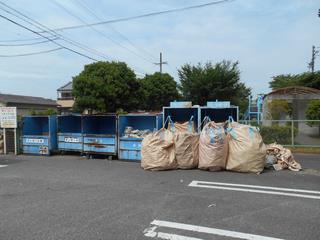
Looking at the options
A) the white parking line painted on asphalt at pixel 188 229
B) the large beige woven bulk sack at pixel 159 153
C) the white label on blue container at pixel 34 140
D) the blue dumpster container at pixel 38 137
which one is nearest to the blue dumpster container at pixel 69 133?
the blue dumpster container at pixel 38 137

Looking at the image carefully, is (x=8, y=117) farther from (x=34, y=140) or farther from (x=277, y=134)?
(x=277, y=134)

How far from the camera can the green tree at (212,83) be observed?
31.6 metres

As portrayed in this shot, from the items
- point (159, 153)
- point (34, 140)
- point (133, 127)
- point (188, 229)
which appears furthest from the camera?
point (34, 140)

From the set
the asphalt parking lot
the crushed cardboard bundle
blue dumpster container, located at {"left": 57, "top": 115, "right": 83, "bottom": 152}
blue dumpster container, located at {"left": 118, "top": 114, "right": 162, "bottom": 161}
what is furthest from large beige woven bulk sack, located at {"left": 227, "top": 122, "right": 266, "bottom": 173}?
blue dumpster container, located at {"left": 57, "top": 115, "right": 83, "bottom": 152}

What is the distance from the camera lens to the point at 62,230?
4492mm

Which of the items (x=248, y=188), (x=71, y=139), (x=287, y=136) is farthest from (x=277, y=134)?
(x=248, y=188)

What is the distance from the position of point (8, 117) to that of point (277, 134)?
1163 cm

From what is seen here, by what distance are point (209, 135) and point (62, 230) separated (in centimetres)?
522

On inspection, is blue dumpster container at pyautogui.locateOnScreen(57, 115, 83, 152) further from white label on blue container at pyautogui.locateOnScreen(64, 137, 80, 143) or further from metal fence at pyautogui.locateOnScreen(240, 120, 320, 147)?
metal fence at pyautogui.locateOnScreen(240, 120, 320, 147)

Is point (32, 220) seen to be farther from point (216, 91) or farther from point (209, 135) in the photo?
point (216, 91)

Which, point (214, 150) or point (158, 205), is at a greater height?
point (214, 150)

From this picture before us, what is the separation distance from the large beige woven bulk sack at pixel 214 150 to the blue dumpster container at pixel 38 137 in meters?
6.54

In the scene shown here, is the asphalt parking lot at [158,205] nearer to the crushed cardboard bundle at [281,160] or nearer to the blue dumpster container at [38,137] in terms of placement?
the crushed cardboard bundle at [281,160]

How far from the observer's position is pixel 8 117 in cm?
1345
